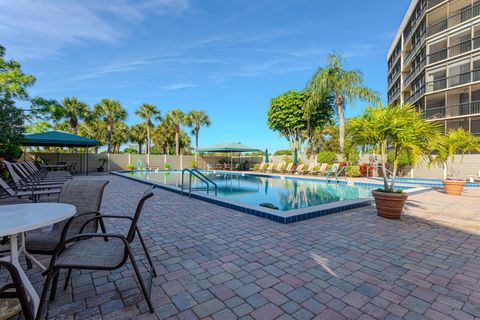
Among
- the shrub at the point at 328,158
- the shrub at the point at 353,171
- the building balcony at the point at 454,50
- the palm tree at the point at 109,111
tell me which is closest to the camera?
the shrub at the point at 353,171

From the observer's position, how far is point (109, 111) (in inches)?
872

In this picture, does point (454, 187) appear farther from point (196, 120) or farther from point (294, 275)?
point (196, 120)

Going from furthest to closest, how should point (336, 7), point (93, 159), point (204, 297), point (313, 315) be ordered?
point (93, 159)
point (336, 7)
point (204, 297)
point (313, 315)

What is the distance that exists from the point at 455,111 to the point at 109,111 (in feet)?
95.9

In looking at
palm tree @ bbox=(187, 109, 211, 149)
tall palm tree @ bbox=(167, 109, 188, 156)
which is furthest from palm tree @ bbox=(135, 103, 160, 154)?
palm tree @ bbox=(187, 109, 211, 149)

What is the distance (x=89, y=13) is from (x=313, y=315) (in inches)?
488

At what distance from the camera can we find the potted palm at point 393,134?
15.1 feet

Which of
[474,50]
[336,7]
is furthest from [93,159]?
[474,50]

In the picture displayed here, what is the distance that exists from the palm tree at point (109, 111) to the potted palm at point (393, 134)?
23.1m

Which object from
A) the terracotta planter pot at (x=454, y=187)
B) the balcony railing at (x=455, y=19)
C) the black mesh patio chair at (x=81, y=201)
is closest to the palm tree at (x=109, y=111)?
the black mesh patio chair at (x=81, y=201)

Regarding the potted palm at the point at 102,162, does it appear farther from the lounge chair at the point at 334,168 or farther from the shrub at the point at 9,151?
the lounge chair at the point at 334,168

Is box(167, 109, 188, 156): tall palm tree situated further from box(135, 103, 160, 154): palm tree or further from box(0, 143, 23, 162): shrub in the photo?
box(0, 143, 23, 162): shrub

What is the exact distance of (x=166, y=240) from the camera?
3371 millimetres

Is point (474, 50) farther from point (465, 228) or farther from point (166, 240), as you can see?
point (166, 240)
